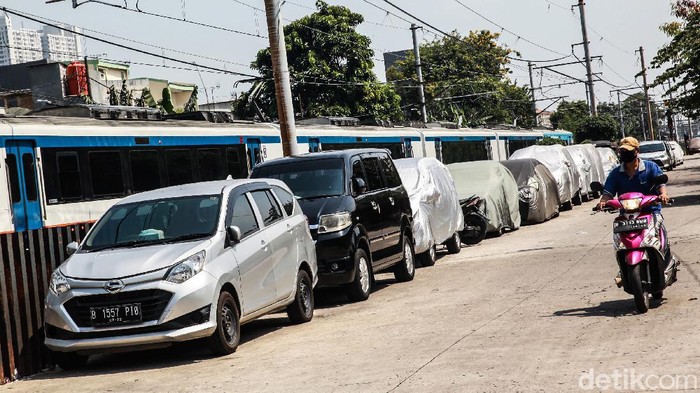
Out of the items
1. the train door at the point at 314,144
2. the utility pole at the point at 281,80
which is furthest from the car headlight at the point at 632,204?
the train door at the point at 314,144

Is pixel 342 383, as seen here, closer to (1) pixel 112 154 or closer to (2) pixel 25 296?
(2) pixel 25 296

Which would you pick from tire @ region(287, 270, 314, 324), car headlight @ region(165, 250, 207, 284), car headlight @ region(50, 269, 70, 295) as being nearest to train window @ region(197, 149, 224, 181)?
tire @ region(287, 270, 314, 324)

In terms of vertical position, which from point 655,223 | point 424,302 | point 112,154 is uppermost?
point 112,154

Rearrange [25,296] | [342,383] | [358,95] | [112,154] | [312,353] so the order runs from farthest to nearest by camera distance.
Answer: [358,95] < [112,154] < [25,296] < [312,353] < [342,383]

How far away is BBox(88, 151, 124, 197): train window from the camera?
1964 cm

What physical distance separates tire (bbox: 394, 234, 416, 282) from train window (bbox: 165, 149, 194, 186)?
23.4 feet

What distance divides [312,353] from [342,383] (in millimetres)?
1757

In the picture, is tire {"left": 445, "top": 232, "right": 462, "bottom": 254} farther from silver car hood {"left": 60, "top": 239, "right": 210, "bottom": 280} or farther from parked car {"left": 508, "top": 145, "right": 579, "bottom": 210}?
silver car hood {"left": 60, "top": 239, "right": 210, "bottom": 280}

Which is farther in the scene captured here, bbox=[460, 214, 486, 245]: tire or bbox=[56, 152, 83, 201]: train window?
bbox=[460, 214, 486, 245]: tire

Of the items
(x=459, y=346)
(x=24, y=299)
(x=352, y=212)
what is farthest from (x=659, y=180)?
(x=24, y=299)

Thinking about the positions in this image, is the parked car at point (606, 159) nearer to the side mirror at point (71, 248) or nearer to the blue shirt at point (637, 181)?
the blue shirt at point (637, 181)

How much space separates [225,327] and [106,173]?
10.2 metres

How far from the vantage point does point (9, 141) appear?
17266mm

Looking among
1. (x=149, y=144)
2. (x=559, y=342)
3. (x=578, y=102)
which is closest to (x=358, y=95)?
(x=149, y=144)
